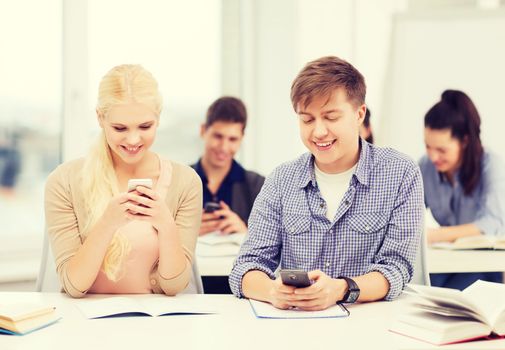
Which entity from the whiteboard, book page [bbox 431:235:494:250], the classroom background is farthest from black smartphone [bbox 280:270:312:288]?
the whiteboard

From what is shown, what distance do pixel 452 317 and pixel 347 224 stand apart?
0.48 meters

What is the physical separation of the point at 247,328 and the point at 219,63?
294 centimetres

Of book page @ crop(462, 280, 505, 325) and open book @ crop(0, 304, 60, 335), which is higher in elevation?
book page @ crop(462, 280, 505, 325)

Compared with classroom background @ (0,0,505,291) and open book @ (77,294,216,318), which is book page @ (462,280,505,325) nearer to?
open book @ (77,294,216,318)

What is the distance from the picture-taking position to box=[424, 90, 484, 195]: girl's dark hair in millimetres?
3242

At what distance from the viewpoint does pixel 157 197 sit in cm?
193

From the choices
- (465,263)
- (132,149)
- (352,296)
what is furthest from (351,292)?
(465,263)

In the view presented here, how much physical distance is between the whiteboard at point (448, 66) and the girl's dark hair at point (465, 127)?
646mm

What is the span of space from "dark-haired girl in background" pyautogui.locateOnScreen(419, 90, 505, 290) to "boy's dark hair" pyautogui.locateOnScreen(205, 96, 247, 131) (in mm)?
890

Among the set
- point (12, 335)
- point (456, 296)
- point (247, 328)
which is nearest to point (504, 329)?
point (456, 296)

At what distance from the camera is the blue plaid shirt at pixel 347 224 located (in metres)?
2.00

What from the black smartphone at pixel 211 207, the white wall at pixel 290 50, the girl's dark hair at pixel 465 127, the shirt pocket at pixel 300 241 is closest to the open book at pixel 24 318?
the shirt pocket at pixel 300 241

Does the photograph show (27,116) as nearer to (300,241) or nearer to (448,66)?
(300,241)

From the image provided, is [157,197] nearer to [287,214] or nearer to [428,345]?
[287,214]
